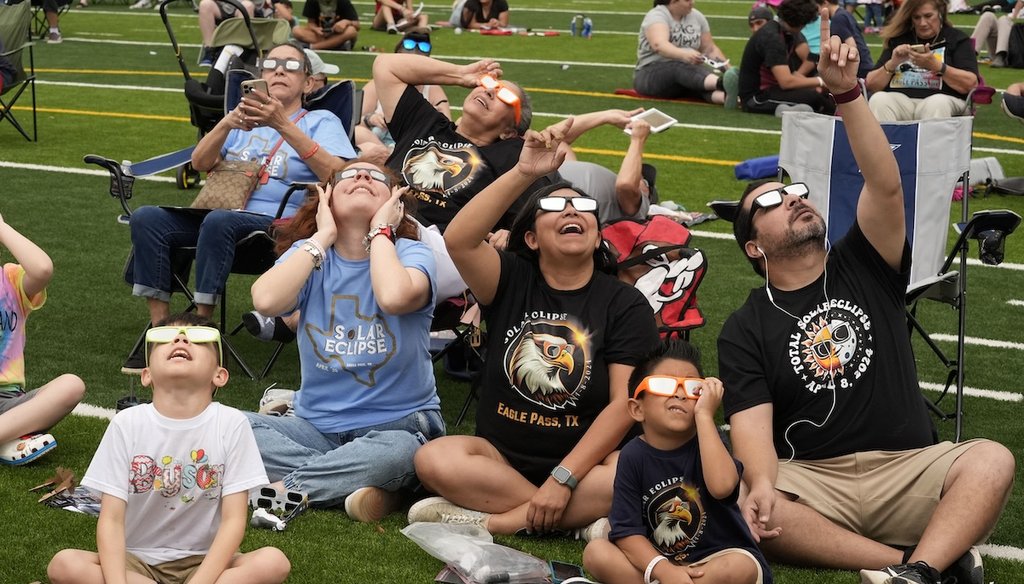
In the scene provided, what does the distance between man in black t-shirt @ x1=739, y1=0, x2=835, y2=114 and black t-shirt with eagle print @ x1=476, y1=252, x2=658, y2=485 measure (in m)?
9.13

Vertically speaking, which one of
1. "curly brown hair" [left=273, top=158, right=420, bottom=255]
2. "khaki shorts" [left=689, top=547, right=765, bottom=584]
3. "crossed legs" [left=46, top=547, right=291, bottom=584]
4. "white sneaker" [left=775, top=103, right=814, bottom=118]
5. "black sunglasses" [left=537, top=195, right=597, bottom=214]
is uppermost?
"black sunglasses" [left=537, top=195, right=597, bottom=214]

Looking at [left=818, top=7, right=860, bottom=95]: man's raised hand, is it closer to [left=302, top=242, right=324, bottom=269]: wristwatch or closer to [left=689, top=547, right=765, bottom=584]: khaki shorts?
[left=689, top=547, right=765, bottom=584]: khaki shorts

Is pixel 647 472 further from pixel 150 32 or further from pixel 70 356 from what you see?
pixel 150 32

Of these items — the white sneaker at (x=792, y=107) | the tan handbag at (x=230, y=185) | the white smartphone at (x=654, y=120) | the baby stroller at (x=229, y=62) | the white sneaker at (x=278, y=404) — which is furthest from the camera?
the white sneaker at (x=792, y=107)

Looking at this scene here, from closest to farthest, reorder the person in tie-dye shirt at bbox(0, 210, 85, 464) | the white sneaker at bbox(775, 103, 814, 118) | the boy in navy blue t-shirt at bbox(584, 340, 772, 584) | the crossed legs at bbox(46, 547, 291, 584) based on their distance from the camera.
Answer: the crossed legs at bbox(46, 547, 291, 584)
the boy in navy blue t-shirt at bbox(584, 340, 772, 584)
the person in tie-dye shirt at bbox(0, 210, 85, 464)
the white sneaker at bbox(775, 103, 814, 118)

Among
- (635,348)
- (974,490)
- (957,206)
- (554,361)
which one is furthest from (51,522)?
(957,206)

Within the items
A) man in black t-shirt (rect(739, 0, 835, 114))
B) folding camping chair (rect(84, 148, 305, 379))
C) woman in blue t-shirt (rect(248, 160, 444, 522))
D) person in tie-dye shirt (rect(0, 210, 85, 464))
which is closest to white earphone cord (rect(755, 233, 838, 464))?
woman in blue t-shirt (rect(248, 160, 444, 522))

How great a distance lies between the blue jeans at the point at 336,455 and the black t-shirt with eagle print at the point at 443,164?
1551mm

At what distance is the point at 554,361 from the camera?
4703 millimetres

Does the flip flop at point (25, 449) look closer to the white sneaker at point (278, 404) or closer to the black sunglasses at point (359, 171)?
the white sneaker at point (278, 404)

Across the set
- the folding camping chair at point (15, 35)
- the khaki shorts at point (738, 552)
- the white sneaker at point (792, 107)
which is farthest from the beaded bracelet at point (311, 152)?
the white sneaker at point (792, 107)

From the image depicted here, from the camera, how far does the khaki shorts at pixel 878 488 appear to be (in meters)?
4.37

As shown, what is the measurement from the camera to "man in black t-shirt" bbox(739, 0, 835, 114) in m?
13.5

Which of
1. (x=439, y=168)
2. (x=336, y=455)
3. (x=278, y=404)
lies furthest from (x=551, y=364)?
(x=439, y=168)
